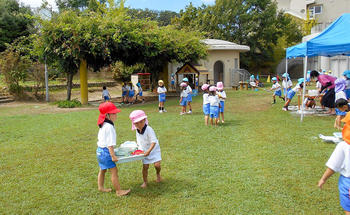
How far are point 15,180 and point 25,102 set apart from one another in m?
14.6

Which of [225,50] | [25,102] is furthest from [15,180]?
[225,50]

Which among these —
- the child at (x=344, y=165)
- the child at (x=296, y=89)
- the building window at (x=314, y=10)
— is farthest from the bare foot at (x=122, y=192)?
the building window at (x=314, y=10)

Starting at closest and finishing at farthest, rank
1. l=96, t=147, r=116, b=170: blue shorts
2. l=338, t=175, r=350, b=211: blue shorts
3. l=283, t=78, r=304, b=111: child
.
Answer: l=338, t=175, r=350, b=211: blue shorts < l=96, t=147, r=116, b=170: blue shorts < l=283, t=78, r=304, b=111: child

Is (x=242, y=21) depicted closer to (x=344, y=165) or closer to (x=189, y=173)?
(x=189, y=173)

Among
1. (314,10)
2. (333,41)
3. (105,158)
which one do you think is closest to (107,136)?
(105,158)

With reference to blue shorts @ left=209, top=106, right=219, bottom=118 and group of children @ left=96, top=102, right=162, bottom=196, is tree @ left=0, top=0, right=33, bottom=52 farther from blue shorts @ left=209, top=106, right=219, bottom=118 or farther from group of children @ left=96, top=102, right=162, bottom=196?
group of children @ left=96, top=102, right=162, bottom=196

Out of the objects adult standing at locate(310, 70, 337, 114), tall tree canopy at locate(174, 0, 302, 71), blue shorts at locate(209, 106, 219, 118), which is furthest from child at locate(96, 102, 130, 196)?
tall tree canopy at locate(174, 0, 302, 71)

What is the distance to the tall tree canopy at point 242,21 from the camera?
108 feet

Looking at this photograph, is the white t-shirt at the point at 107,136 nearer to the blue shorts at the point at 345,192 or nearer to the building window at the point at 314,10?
the blue shorts at the point at 345,192

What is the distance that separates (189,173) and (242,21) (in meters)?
31.3

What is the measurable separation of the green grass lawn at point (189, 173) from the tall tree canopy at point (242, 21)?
83.9 feet

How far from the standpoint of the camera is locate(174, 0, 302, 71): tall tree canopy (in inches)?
1297

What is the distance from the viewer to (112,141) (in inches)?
161

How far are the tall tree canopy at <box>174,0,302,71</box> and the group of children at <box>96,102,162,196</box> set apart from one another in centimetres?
2916
